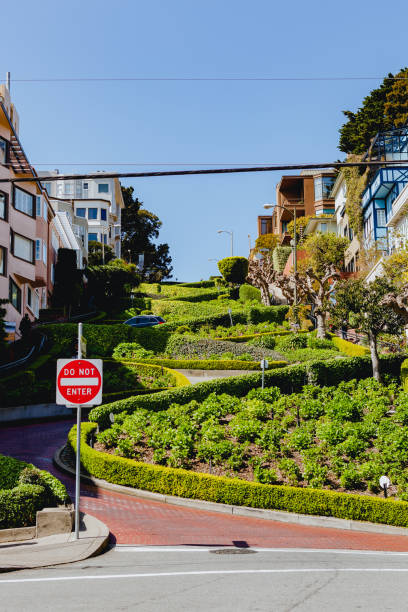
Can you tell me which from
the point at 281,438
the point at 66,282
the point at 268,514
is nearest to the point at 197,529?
the point at 268,514

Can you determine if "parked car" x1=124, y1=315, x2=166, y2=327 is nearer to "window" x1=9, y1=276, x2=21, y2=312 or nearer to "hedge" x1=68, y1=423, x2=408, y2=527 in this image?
"window" x1=9, y1=276, x2=21, y2=312

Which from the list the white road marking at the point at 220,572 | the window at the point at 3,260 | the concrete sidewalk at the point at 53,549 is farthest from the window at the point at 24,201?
the white road marking at the point at 220,572

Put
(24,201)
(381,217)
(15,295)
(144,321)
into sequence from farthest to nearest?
(381,217), (144,321), (24,201), (15,295)

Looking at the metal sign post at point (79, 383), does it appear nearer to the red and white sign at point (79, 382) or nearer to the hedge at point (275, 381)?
the red and white sign at point (79, 382)

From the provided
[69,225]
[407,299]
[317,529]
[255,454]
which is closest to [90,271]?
[69,225]

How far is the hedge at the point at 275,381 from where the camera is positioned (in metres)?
24.1

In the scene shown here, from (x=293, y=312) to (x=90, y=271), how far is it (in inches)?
1089

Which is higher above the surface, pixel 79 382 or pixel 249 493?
pixel 79 382

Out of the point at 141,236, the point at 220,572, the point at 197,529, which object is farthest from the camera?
the point at 141,236

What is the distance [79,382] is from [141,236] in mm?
104621

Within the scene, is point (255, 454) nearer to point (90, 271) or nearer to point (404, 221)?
point (404, 221)

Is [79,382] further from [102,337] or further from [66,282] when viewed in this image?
[66,282]

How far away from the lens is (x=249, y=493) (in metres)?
16.0

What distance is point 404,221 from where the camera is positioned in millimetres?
39062
